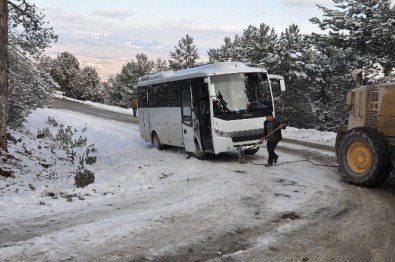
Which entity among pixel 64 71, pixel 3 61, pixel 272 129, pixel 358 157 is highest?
pixel 64 71

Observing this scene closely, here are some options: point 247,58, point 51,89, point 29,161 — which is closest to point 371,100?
point 29,161

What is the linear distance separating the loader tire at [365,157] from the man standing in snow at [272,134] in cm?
259

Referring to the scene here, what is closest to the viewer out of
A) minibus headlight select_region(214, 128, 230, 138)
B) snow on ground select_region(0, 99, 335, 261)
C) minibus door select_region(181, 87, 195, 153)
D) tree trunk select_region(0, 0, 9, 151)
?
snow on ground select_region(0, 99, 335, 261)

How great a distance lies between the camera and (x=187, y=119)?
14.9 m

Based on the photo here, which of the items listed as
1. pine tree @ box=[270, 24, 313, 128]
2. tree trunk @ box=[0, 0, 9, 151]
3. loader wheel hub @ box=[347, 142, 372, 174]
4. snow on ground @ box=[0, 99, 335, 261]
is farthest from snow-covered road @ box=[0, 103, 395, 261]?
pine tree @ box=[270, 24, 313, 128]

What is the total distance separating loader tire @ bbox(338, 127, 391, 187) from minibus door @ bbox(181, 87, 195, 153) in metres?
5.95

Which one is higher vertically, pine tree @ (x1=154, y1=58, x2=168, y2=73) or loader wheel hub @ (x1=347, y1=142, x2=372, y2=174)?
pine tree @ (x1=154, y1=58, x2=168, y2=73)

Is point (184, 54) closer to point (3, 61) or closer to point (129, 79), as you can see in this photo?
point (129, 79)

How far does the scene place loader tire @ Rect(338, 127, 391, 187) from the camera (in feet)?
29.3

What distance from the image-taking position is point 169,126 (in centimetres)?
1684

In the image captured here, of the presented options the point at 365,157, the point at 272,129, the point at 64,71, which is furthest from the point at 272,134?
the point at 64,71

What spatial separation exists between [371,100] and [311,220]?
4.36 metres

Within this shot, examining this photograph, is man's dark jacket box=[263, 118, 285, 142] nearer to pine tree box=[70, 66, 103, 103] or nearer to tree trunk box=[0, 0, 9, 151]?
tree trunk box=[0, 0, 9, 151]

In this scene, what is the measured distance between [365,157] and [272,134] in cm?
344
